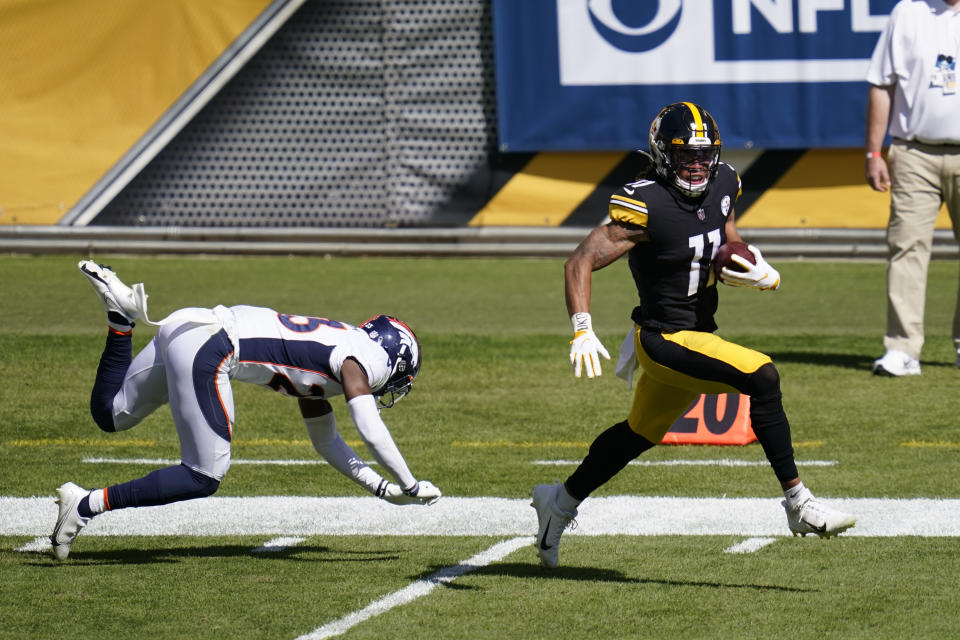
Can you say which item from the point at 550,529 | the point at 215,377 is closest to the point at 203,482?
the point at 215,377

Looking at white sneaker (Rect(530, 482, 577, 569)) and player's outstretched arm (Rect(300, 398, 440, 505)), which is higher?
player's outstretched arm (Rect(300, 398, 440, 505))

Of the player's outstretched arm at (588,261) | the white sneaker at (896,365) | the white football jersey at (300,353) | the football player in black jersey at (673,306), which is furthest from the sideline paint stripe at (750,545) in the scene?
the white sneaker at (896,365)

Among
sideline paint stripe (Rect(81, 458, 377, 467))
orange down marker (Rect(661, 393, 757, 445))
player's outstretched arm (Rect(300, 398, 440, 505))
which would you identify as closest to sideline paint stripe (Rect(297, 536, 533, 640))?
player's outstretched arm (Rect(300, 398, 440, 505))

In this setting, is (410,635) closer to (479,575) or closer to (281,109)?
(479,575)

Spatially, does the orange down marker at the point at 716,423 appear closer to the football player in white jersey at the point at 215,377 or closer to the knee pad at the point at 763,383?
the football player in white jersey at the point at 215,377

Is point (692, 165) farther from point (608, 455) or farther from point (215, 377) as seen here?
point (215, 377)

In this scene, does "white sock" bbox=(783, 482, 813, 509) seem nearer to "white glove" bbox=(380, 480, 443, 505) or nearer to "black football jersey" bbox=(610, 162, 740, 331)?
"black football jersey" bbox=(610, 162, 740, 331)

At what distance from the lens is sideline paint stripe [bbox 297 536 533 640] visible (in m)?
4.65

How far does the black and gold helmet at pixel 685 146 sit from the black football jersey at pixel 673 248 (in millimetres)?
55

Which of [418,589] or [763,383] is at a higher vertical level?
[763,383]

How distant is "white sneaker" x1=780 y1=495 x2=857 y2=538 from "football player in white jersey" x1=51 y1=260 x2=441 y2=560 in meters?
1.27

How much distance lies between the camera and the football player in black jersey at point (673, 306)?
510 centimetres

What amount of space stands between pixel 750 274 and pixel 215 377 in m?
1.89

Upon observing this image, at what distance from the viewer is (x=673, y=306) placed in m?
5.32
